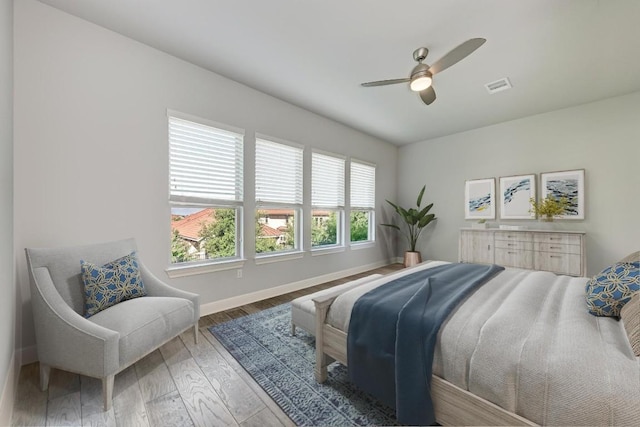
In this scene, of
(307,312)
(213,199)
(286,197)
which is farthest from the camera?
(286,197)

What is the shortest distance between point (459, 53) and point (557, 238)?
344cm

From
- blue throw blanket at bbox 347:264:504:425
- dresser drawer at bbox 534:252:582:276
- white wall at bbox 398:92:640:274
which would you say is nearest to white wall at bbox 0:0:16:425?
blue throw blanket at bbox 347:264:504:425

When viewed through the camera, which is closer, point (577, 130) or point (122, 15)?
point (122, 15)

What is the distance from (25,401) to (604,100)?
7070mm

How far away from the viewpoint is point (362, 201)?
5.23m

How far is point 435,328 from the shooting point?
126cm

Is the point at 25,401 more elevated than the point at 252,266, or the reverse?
the point at 252,266

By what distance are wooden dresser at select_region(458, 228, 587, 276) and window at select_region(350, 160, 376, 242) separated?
5.86 ft

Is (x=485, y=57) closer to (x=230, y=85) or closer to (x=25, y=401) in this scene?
(x=230, y=85)

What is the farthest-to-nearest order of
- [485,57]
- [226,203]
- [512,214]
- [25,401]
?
[512,214], [226,203], [485,57], [25,401]

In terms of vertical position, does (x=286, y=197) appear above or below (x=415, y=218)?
above

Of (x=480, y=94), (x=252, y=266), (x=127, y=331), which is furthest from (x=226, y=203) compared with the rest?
(x=480, y=94)

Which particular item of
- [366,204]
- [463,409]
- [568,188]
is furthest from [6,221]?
[568,188]

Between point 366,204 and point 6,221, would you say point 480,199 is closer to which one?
point 366,204
